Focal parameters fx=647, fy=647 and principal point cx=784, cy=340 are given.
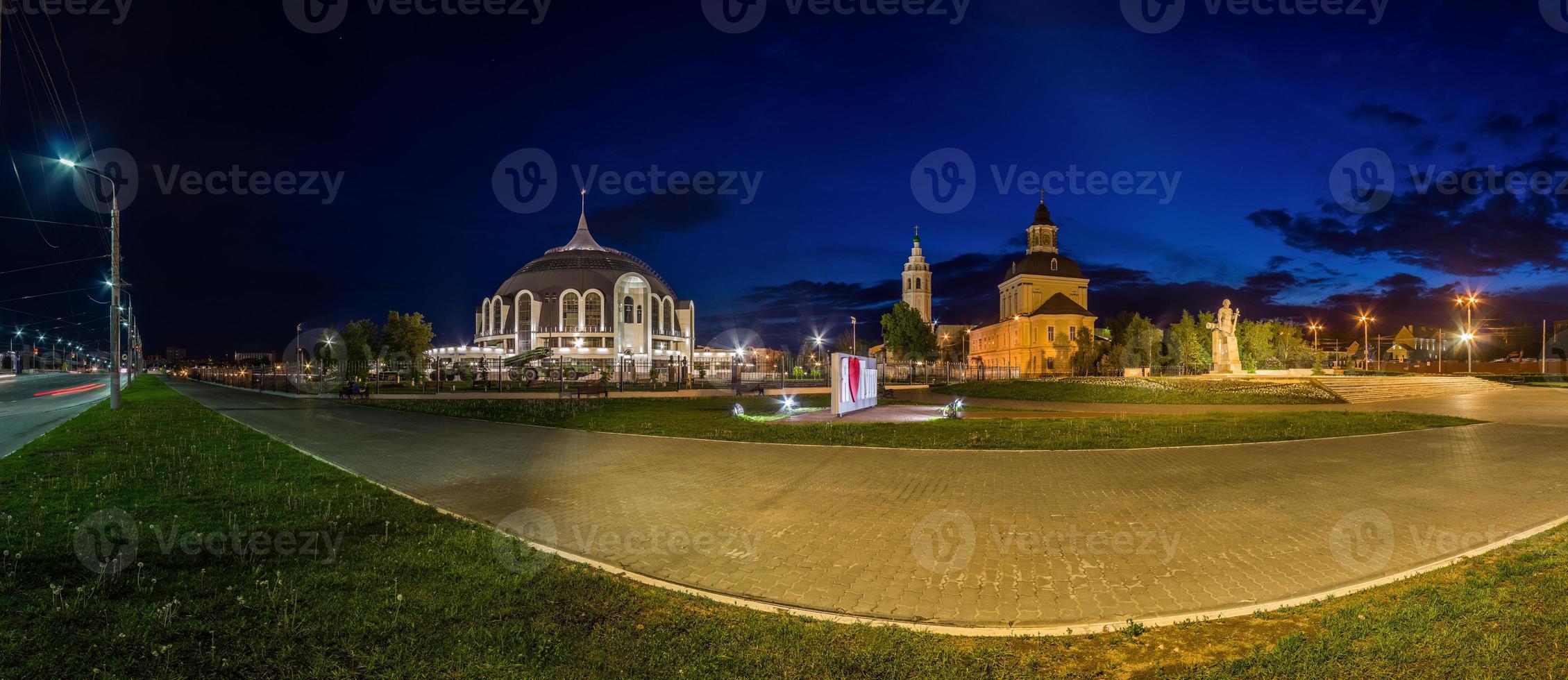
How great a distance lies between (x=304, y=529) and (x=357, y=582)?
203cm

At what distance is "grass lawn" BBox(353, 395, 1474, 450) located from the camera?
13.1 m

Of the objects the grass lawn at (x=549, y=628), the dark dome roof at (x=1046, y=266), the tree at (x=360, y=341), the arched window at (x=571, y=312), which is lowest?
the grass lawn at (x=549, y=628)

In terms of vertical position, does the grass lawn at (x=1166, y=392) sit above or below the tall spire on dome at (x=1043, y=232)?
below

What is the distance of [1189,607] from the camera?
4.56 meters

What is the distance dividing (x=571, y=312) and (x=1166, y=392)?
3040 inches

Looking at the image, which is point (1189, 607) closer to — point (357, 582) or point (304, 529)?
point (357, 582)

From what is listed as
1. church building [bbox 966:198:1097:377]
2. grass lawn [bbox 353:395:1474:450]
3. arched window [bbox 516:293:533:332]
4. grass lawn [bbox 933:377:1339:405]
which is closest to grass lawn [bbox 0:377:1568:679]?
grass lawn [bbox 353:395:1474:450]

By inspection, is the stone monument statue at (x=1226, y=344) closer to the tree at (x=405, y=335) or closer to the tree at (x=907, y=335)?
the tree at (x=907, y=335)

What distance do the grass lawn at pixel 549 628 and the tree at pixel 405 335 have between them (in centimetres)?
5029

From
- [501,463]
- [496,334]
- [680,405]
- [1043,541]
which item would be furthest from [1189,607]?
[496,334]

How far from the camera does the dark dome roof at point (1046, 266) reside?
293 feet

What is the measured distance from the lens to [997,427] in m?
15.6

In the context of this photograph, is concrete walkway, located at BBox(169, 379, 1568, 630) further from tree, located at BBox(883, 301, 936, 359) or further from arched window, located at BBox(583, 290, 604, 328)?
arched window, located at BBox(583, 290, 604, 328)

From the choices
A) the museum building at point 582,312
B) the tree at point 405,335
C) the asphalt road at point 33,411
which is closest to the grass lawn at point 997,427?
the asphalt road at point 33,411
